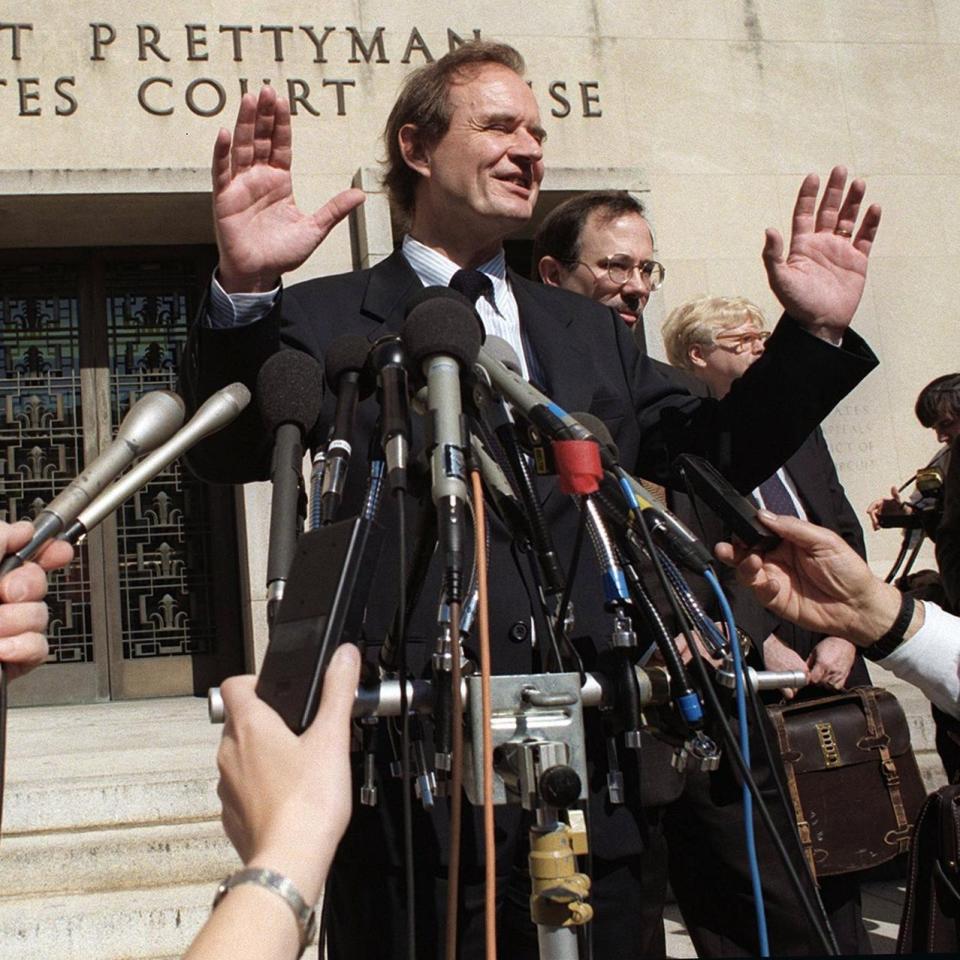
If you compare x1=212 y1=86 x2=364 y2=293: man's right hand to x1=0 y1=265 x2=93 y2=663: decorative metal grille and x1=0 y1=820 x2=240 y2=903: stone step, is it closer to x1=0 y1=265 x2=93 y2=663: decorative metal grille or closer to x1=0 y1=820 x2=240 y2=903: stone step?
x1=0 y1=820 x2=240 y2=903: stone step

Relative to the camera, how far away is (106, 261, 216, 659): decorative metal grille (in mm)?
7312

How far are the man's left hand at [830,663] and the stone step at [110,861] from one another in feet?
6.68

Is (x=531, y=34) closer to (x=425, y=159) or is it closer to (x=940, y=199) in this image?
(x=940, y=199)

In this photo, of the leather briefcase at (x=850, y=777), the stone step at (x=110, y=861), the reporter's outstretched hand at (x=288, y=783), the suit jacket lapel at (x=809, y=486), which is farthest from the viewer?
the stone step at (x=110, y=861)

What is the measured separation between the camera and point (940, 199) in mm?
7465

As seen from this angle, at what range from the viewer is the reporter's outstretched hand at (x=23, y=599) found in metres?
1.36

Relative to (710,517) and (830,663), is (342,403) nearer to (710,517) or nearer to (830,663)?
(710,517)

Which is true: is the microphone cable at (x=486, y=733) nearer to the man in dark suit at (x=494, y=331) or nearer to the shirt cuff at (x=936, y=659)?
the man in dark suit at (x=494, y=331)

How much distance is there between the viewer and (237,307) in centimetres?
196

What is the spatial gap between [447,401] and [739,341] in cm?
253

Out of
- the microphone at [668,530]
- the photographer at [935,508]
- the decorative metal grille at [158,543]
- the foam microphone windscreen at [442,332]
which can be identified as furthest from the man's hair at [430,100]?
the decorative metal grille at [158,543]

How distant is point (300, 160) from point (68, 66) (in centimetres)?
139

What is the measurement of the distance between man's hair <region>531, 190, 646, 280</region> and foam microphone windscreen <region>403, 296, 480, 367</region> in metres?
2.36

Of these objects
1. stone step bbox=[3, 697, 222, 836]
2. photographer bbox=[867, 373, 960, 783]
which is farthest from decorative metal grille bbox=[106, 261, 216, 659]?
photographer bbox=[867, 373, 960, 783]
